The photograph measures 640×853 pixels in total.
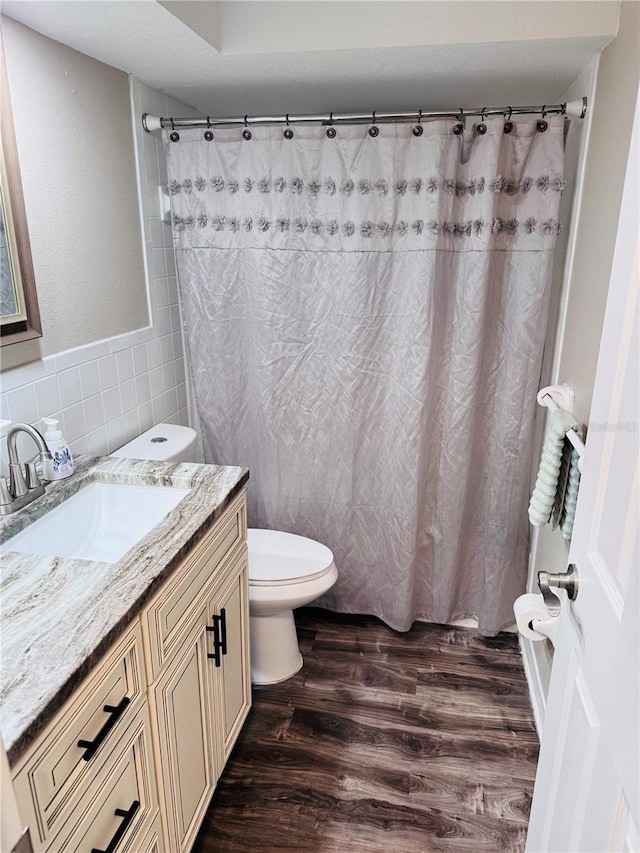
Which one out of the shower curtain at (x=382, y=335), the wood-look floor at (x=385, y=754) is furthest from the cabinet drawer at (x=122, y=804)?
the shower curtain at (x=382, y=335)

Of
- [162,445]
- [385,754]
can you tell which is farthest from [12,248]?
[385,754]

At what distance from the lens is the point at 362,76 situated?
1.87 m

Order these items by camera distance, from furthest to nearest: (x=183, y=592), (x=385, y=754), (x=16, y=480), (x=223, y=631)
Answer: (x=385, y=754) → (x=223, y=631) → (x=16, y=480) → (x=183, y=592)

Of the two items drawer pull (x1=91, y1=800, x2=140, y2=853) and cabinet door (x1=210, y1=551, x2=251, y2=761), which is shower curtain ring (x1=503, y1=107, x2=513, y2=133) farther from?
drawer pull (x1=91, y1=800, x2=140, y2=853)

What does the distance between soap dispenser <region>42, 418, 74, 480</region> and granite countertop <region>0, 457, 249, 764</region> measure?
3 cm

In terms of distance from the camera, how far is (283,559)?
2.12 metres

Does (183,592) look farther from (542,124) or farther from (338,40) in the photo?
(542,124)

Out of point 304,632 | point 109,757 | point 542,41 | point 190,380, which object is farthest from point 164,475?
point 542,41

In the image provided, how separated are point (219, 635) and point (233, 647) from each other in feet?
0.64

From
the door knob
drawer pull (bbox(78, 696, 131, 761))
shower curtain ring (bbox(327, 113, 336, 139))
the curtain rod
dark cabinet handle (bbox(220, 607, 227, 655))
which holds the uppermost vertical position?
the curtain rod

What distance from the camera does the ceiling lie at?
1515 millimetres

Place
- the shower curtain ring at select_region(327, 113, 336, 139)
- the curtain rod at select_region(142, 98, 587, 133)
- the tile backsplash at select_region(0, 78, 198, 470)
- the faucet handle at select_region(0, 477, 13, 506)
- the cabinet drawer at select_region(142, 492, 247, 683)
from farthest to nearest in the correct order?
the shower curtain ring at select_region(327, 113, 336, 139) → the curtain rod at select_region(142, 98, 587, 133) → the tile backsplash at select_region(0, 78, 198, 470) → the faucet handle at select_region(0, 477, 13, 506) → the cabinet drawer at select_region(142, 492, 247, 683)

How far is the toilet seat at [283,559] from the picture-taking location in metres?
2.01

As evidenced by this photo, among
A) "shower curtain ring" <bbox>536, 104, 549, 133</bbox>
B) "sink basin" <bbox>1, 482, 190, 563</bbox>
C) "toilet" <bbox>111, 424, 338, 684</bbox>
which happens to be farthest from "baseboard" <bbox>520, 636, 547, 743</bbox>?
"shower curtain ring" <bbox>536, 104, 549, 133</bbox>
